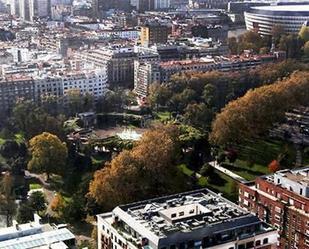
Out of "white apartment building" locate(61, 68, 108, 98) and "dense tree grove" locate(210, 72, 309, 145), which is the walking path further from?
"white apartment building" locate(61, 68, 108, 98)

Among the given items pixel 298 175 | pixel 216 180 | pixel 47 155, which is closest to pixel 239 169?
pixel 216 180

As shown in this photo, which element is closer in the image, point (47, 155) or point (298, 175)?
point (298, 175)

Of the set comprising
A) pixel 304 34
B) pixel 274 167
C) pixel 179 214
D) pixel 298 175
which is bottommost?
pixel 274 167

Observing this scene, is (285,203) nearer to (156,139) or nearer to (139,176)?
(139,176)

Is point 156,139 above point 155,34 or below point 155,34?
below

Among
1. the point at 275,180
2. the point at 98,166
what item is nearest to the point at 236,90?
the point at 98,166

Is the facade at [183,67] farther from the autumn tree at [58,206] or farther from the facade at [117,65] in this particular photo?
the autumn tree at [58,206]

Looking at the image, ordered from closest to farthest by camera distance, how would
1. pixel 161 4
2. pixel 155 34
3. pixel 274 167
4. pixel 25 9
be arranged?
1. pixel 274 167
2. pixel 155 34
3. pixel 25 9
4. pixel 161 4
